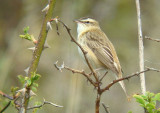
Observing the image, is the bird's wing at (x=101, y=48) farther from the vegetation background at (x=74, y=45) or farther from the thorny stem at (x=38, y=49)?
the thorny stem at (x=38, y=49)

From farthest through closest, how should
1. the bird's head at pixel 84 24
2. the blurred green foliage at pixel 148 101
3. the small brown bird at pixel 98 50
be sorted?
the bird's head at pixel 84 24 < the small brown bird at pixel 98 50 < the blurred green foliage at pixel 148 101

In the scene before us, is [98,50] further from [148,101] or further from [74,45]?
[148,101]

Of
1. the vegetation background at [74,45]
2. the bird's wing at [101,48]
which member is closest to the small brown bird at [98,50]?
the bird's wing at [101,48]

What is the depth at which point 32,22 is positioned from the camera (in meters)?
6.09

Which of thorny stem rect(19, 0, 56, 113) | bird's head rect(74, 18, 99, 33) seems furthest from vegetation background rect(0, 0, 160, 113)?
thorny stem rect(19, 0, 56, 113)

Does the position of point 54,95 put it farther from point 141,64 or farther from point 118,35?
point 141,64

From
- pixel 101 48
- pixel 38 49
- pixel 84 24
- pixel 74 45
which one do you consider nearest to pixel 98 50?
pixel 101 48

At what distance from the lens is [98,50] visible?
14.5ft

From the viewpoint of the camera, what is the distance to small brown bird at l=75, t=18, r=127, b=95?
4.18 metres

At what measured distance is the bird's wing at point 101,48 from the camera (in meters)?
4.21

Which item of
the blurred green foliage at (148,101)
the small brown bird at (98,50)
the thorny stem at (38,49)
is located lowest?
the blurred green foliage at (148,101)

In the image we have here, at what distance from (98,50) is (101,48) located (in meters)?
0.05

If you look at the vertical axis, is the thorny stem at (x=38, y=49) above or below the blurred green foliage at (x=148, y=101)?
above

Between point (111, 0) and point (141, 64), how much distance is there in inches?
200
